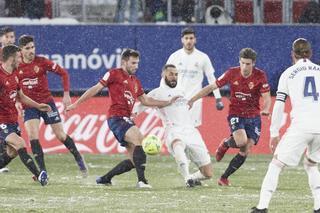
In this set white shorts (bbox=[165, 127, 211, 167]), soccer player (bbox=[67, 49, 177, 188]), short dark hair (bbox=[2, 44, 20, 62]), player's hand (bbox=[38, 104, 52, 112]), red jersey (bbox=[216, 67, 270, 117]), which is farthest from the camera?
red jersey (bbox=[216, 67, 270, 117])

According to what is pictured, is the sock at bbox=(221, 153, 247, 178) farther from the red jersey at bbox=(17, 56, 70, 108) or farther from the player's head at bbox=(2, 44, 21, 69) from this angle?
the player's head at bbox=(2, 44, 21, 69)

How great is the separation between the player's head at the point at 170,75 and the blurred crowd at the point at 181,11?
851 cm

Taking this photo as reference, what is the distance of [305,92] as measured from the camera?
13625 millimetres

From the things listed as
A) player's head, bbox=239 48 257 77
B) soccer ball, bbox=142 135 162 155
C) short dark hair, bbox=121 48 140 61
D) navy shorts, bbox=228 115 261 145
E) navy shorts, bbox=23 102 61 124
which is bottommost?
soccer ball, bbox=142 135 162 155

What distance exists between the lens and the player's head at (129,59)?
1759 cm

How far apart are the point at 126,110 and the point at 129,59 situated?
0.75 m

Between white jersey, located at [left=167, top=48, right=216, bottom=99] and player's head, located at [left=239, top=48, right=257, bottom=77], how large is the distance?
3.38 meters

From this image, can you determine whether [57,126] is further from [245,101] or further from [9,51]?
[245,101]

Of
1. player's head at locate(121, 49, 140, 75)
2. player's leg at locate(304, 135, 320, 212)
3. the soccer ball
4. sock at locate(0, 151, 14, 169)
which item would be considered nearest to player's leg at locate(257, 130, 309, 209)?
→ player's leg at locate(304, 135, 320, 212)

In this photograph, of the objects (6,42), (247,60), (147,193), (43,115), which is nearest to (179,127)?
(247,60)

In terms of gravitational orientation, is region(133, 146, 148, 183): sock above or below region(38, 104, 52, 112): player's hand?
below

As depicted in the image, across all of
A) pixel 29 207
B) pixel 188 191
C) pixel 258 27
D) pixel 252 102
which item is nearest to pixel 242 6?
pixel 258 27

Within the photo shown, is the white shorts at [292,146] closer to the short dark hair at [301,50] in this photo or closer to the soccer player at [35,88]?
the short dark hair at [301,50]

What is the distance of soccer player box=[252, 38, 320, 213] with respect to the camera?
13469mm
